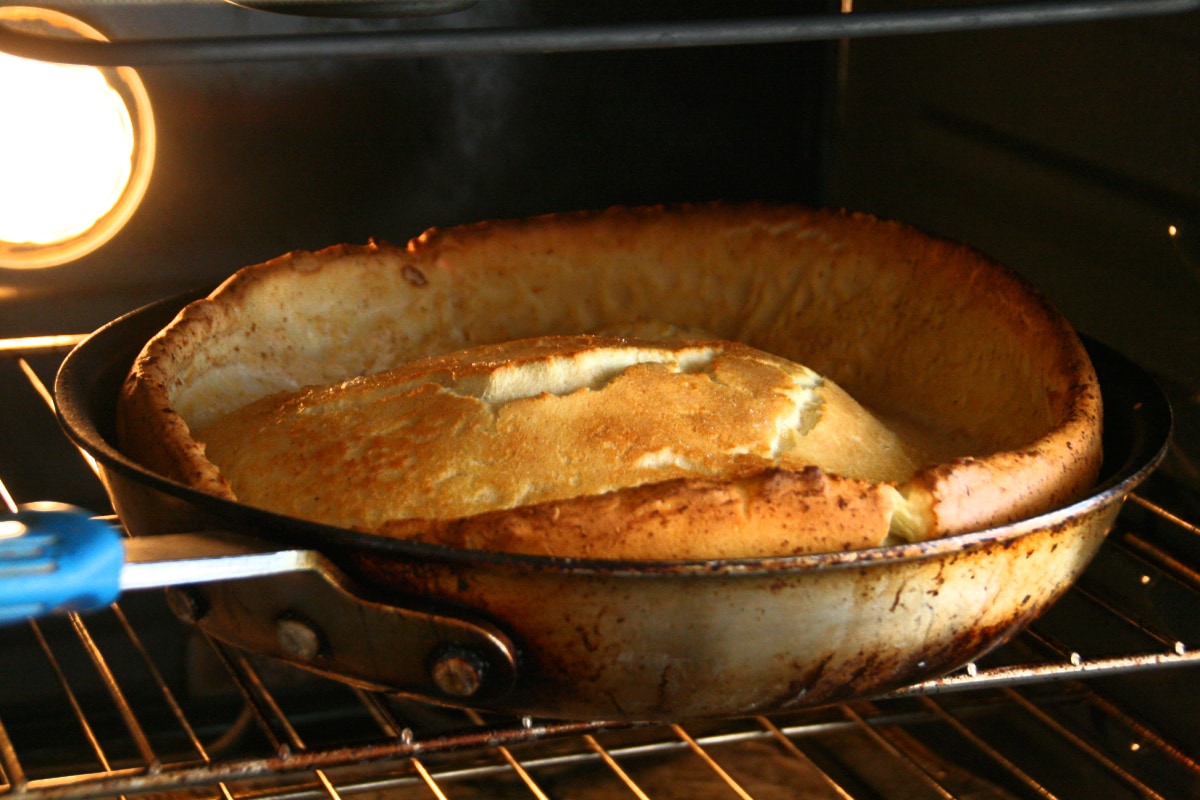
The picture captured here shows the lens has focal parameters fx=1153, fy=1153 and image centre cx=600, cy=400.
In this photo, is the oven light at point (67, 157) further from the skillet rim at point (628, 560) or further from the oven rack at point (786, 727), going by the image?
the skillet rim at point (628, 560)

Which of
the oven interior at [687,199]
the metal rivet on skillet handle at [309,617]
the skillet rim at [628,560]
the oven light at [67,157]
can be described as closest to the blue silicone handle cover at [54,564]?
the metal rivet on skillet handle at [309,617]

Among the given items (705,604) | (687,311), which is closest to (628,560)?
(705,604)

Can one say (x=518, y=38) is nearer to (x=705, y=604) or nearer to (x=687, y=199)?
(x=705, y=604)

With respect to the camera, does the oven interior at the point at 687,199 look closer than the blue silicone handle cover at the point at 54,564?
No

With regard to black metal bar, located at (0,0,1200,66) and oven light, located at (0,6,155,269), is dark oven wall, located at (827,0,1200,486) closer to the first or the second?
black metal bar, located at (0,0,1200,66)

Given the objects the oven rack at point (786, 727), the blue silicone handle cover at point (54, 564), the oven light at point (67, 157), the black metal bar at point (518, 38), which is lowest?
the oven rack at point (786, 727)

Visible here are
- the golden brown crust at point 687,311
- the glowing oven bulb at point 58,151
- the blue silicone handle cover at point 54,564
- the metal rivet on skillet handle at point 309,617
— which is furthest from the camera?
the glowing oven bulb at point 58,151
